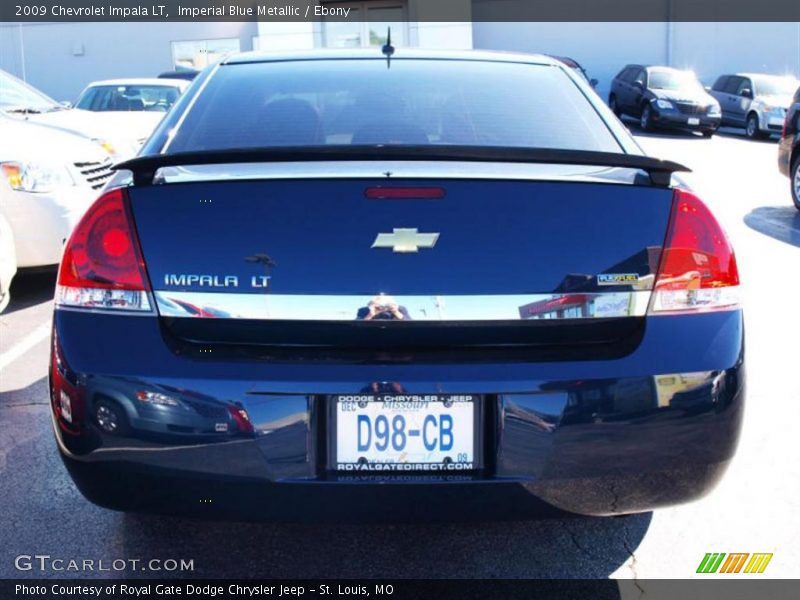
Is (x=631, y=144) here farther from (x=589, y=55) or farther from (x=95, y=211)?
(x=589, y=55)

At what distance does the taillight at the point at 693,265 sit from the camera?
7.85 feet

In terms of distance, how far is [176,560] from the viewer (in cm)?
286

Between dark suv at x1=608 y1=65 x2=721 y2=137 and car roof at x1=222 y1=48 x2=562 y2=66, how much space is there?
1836 cm

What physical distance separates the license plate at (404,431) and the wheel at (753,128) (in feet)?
64.9

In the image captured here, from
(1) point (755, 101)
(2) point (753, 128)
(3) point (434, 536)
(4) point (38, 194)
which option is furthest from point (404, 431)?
(1) point (755, 101)

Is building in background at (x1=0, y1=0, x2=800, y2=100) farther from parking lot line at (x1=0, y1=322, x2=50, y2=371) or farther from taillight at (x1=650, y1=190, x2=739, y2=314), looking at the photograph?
taillight at (x1=650, y1=190, x2=739, y2=314)

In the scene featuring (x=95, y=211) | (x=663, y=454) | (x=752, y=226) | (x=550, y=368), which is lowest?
(x=752, y=226)

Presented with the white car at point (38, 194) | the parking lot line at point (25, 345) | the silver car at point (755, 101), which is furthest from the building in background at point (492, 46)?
the parking lot line at point (25, 345)

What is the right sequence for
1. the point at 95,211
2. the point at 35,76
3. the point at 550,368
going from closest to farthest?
the point at 550,368, the point at 95,211, the point at 35,76

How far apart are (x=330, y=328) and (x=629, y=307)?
765 mm

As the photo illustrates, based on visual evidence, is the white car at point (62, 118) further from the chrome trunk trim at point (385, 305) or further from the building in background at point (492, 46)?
the building in background at point (492, 46)

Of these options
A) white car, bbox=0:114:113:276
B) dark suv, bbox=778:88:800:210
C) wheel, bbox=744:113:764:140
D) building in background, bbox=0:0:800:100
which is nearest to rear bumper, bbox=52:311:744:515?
white car, bbox=0:114:113:276

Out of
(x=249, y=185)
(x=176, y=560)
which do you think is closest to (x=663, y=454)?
(x=249, y=185)

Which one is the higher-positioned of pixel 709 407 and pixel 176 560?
pixel 709 407
